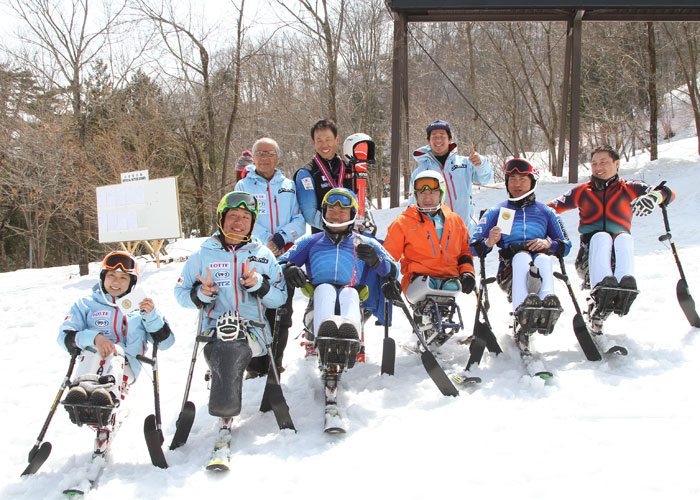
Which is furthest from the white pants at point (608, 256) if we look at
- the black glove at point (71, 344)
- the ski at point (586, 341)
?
the black glove at point (71, 344)

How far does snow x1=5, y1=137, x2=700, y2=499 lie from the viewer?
2.44 metres

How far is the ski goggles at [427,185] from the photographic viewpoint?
418 centimetres

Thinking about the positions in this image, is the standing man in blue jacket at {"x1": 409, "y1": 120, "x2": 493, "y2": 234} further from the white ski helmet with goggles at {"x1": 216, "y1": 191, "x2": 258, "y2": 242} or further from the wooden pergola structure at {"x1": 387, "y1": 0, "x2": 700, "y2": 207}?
the wooden pergola structure at {"x1": 387, "y1": 0, "x2": 700, "y2": 207}

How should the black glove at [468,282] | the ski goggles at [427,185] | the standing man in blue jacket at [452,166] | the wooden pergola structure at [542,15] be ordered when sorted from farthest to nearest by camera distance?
the wooden pergola structure at [542,15] → the standing man in blue jacket at [452,166] → the ski goggles at [427,185] → the black glove at [468,282]

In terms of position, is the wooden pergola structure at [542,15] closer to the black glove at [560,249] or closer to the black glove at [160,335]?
the black glove at [560,249]

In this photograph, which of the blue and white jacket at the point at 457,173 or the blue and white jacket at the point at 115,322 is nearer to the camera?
the blue and white jacket at the point at 115,322

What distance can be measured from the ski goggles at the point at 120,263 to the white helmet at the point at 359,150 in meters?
2.32

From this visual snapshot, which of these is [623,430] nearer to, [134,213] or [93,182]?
[134,213]

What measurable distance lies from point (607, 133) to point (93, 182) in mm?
18772

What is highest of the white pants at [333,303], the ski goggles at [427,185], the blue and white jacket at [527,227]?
the ski goggles at [427,185]

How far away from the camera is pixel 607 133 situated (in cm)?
1766

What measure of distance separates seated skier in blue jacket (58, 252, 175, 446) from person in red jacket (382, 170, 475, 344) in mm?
2075

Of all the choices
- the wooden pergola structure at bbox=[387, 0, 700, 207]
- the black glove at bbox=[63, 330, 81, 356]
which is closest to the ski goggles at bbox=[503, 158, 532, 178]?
the black glove at bbox=[63, 330, 81, 356]

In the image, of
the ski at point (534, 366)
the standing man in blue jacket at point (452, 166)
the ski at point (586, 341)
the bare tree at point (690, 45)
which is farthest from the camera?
the bare tree at point (690, 45)
